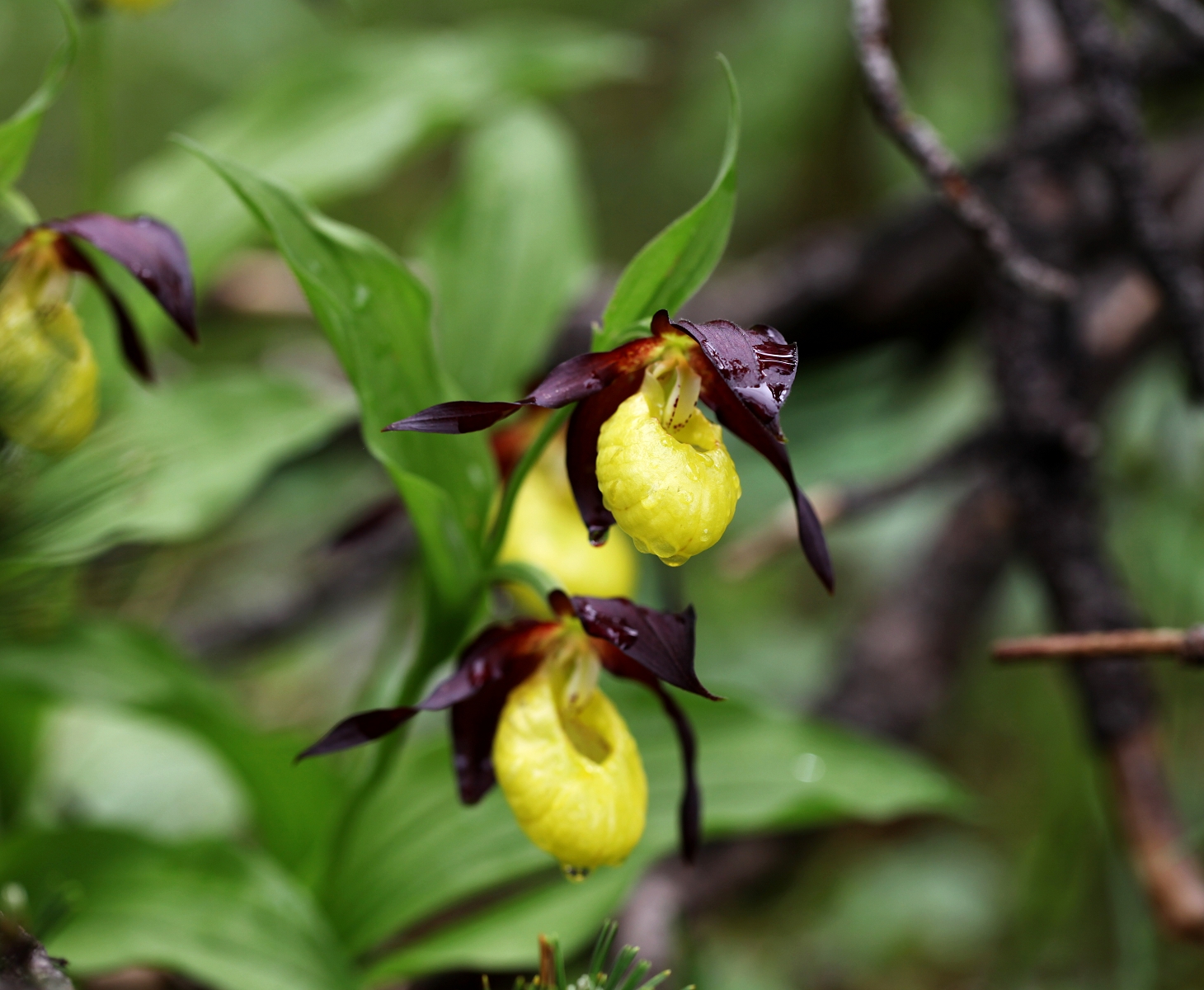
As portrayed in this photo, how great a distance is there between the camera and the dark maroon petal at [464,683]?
0.47m

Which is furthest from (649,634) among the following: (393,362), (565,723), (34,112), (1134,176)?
(1134,176)

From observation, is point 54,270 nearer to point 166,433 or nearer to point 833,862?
point 166,433

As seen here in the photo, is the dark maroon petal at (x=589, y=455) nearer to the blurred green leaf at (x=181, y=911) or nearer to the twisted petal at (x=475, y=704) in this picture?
the twisted petal at (x=475, y=704)

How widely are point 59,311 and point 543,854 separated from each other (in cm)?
49

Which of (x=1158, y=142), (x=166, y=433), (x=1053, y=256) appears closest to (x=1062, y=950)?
(x=1053, y=256)

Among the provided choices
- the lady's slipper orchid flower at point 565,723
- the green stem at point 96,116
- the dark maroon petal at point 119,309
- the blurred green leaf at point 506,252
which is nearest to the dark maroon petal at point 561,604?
the lady's slipper orchid flower at point 565,723

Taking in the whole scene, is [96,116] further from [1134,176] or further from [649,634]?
[1134,176]

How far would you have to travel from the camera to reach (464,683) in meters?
0.49

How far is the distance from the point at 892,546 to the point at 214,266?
1098 millimetres

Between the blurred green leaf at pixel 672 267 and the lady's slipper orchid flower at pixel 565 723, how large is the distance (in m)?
0.15

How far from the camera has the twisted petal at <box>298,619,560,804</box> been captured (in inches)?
18.7

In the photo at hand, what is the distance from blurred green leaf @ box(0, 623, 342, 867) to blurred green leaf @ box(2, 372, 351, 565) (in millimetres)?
98

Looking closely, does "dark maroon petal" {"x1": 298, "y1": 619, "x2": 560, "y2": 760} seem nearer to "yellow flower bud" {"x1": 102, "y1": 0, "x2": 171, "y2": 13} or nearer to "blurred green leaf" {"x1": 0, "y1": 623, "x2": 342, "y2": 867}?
"blurred green leaf" {"x1": 0, "y1": 623, "x2": 342, "y2": 867}

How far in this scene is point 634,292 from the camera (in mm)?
467
